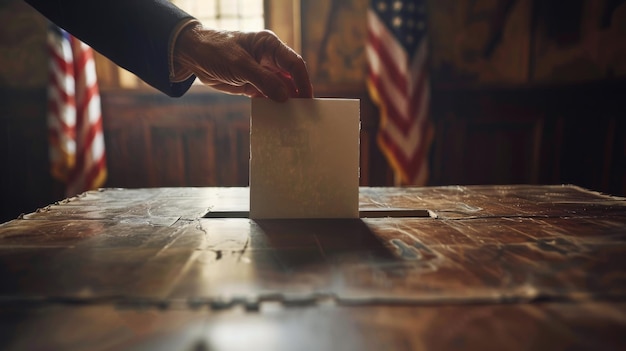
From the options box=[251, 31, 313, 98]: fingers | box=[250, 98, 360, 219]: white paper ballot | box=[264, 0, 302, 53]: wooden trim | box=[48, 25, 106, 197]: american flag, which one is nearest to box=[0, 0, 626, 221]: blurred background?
box=[264, 0, 302, 53]: wooden trim

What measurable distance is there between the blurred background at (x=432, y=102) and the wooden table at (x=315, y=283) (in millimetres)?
2506

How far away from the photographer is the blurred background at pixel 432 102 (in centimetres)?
333

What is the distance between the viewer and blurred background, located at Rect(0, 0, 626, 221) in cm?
333

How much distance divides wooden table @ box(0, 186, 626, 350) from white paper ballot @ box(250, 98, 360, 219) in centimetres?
7

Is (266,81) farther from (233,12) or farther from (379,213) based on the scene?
(233,12)

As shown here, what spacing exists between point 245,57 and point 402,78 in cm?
223

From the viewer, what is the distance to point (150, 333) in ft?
1.49

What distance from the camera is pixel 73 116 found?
3242 mm

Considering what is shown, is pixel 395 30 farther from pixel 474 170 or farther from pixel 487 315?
pixel 487 315

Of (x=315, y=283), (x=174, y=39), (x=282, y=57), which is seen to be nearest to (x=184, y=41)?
(x=174, y=39)

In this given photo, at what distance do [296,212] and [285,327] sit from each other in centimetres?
61

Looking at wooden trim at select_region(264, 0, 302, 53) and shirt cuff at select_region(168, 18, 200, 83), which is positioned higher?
wooden trim at select_region(264, 0, 302, 53)

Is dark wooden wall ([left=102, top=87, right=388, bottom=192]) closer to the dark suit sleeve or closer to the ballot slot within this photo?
the dark suit sleeve

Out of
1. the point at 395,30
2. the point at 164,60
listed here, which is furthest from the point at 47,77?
the point at 395,30
